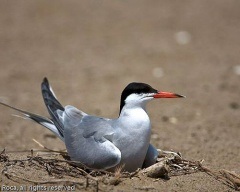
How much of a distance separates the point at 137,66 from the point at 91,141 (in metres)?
6.34

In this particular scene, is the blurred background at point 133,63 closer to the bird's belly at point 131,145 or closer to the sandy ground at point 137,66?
the sandy ground at point 137,66

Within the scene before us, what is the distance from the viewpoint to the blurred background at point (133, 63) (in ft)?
26.1

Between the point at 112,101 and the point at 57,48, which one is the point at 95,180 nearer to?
the point at 112,101

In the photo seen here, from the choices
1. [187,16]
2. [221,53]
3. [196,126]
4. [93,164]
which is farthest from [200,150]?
[187,16]

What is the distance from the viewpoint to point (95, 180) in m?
4.86

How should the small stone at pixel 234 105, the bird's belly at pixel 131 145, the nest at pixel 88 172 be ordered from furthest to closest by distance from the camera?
the small stone at pixel 234 105 → the bird's belly at pixel 131 145 → the nest at pixel 88 172

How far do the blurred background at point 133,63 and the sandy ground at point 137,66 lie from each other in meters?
0.02

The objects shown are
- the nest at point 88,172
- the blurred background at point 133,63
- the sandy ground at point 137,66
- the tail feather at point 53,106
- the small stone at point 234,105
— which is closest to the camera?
the nest at point 88,172

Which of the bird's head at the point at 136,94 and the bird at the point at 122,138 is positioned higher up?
the bird's head at the point at 136,94

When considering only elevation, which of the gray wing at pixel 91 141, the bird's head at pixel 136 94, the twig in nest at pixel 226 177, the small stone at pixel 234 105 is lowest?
the twig in nest at pixel 226 177

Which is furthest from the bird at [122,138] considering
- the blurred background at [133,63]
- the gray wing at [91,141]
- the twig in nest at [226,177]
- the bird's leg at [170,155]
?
the blurred background at [133,63]

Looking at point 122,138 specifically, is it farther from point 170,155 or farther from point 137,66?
point 137,66

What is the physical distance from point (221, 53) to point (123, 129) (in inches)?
306

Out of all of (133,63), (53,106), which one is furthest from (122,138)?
(133,63)
